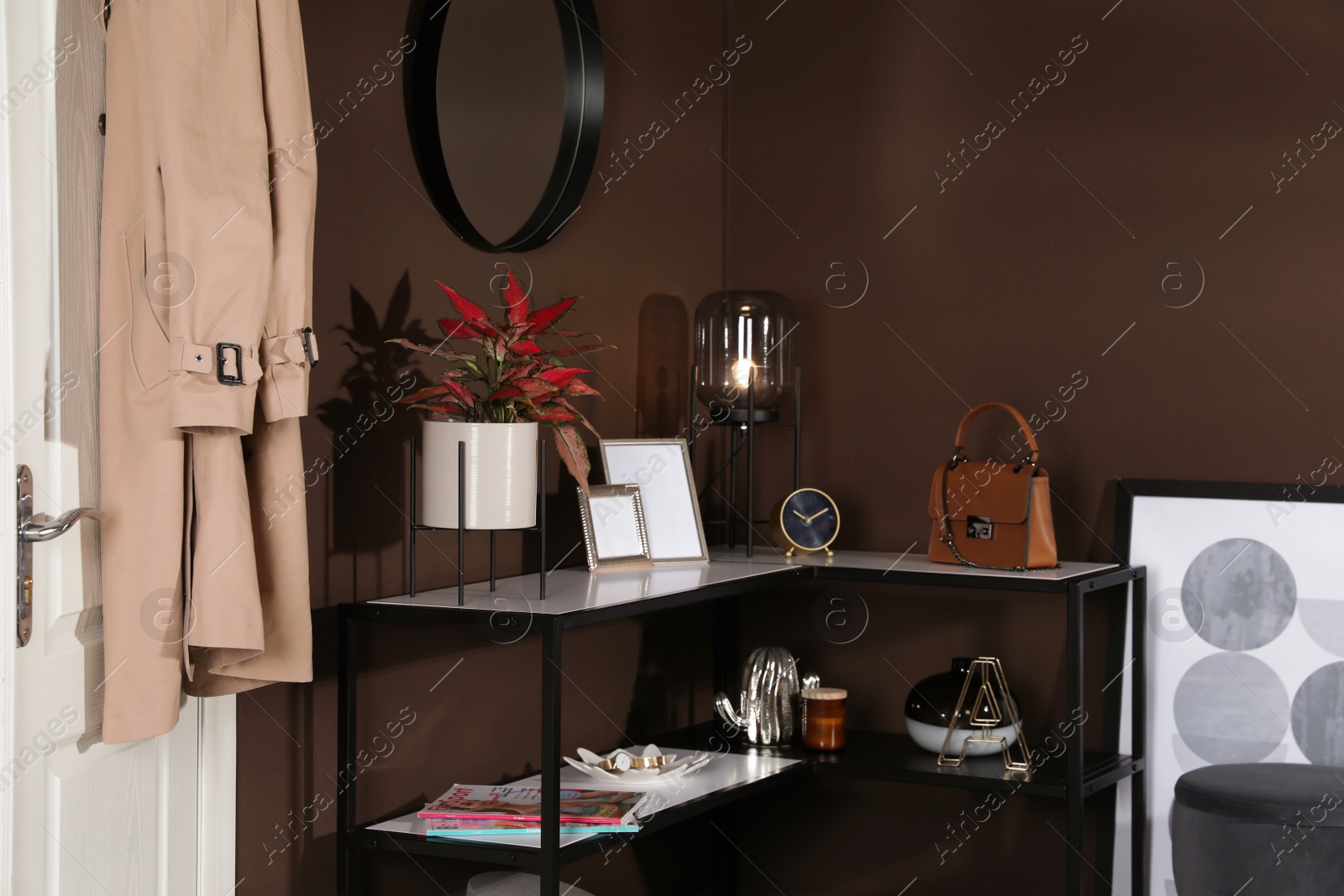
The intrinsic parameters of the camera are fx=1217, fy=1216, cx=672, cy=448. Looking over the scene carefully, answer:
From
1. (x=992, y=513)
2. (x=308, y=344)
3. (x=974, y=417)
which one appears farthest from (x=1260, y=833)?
(x=308, y=344)

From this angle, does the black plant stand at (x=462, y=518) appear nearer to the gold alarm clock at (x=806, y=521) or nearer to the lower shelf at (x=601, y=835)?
the lower shelf at (x=601, y=835)

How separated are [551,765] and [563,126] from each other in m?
1.33

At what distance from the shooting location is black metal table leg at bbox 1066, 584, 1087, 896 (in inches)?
86.7

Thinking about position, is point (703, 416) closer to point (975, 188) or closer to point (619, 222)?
point (619, 222)

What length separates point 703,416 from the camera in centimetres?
296

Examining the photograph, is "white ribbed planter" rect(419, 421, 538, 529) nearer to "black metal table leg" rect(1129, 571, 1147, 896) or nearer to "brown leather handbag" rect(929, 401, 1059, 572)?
"brown leather handbag" rect(929, 401, 1059, 572)

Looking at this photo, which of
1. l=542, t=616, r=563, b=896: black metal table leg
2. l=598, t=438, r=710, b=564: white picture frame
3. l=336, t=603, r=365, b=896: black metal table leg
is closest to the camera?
l=542, t=616, r=563, b=896: black metal table leg

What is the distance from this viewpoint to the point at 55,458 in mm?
1472

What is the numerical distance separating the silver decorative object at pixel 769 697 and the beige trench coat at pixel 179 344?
4.39ft

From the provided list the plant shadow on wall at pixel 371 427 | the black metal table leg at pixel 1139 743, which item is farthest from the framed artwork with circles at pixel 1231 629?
the plant shadow on wall at pixel 371 427

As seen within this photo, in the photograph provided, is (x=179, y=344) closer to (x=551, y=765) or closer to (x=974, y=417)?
(x=551, y=765)

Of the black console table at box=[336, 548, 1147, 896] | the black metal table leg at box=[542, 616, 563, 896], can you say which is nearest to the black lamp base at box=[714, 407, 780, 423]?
the black console table at box=[336, 548, 1147, 896]

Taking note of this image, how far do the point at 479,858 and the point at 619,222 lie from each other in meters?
1.42

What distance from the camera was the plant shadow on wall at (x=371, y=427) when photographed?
194 centimetres
